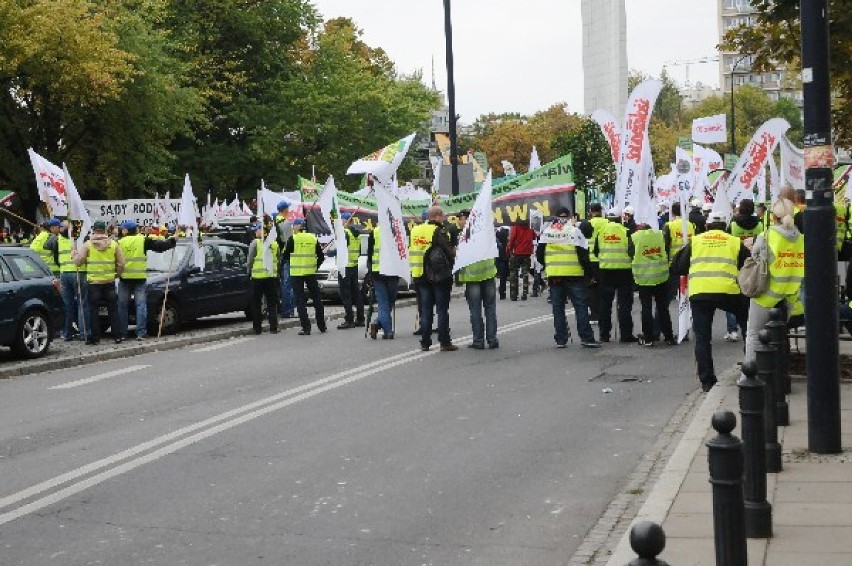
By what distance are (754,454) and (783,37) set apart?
323 inches

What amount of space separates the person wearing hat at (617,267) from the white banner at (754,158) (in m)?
1.59

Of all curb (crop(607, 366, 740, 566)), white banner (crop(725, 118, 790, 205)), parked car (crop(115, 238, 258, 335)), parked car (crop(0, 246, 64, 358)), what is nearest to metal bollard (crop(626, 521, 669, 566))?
curb (crop(607, 366, 740, 566))

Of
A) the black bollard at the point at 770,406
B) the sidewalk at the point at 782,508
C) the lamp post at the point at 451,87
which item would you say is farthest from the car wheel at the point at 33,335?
the lamp post at the point at 451,87

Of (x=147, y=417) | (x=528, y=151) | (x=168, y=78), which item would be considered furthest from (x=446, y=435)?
(x=528, y=151)

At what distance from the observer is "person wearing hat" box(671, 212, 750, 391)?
11.9m

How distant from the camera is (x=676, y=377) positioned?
13.7 m

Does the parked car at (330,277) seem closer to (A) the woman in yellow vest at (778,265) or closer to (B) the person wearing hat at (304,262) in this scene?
(B) the person wearing hat at (304,262)

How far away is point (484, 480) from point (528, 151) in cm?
8504

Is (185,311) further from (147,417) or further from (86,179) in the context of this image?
(86,179)

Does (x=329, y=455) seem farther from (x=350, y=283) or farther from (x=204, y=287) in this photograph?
(x=204, y=287)

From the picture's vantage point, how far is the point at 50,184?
68.0 ft

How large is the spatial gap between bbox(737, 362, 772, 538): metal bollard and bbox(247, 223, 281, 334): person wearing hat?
50.0 feet

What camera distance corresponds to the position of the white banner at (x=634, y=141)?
54.7ft

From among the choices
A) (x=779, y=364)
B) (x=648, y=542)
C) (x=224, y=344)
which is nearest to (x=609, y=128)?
(x=224, y=344)
